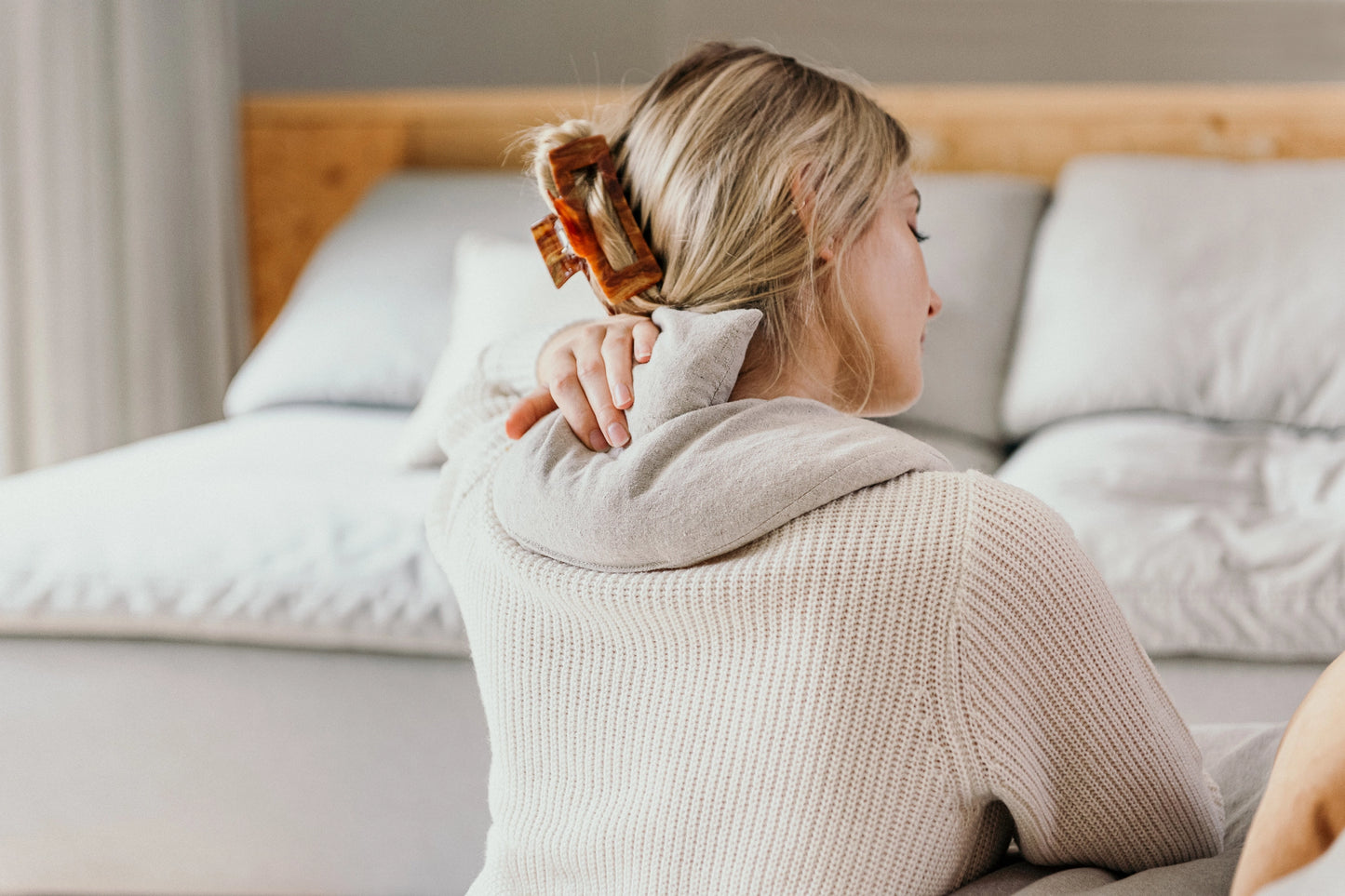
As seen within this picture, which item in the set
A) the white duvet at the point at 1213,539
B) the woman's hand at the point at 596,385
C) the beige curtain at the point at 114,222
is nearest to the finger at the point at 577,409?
the woman's hand at the point at 596,385

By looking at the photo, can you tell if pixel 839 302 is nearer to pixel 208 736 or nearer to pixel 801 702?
pixel 801 702

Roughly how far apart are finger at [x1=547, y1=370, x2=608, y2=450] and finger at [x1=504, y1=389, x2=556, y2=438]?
53 mm

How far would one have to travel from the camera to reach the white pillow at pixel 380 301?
1915 millimetres

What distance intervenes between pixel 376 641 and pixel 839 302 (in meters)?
0.72

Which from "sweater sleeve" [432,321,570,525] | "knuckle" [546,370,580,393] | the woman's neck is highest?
the woman's neck

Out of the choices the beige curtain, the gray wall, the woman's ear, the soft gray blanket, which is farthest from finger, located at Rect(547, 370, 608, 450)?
the gray wall

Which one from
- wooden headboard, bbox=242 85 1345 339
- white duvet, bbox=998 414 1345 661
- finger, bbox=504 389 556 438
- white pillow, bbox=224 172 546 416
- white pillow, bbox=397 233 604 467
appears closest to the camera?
finger, bbox=504 389 556 438

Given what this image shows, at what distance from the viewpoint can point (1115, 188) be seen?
1.89 meters

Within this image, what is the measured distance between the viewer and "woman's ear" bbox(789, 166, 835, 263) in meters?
0.66

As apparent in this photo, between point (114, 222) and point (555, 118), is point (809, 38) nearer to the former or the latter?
point (555, 118)

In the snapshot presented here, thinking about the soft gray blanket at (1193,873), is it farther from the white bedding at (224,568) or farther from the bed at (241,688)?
the white bedding at (224,568)

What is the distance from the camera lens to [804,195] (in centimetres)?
66

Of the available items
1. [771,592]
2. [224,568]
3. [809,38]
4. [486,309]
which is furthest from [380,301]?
[771,592]

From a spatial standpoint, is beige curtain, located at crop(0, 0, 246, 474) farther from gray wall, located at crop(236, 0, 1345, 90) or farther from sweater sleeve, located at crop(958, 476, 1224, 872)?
sweater sleeve, located at crop(958, 476, 1224, 872)
